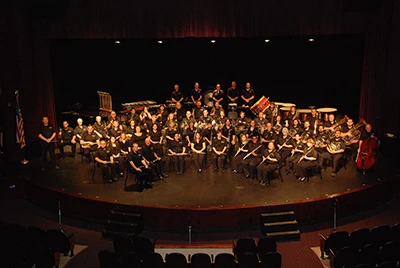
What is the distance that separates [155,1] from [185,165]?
18.4 ft

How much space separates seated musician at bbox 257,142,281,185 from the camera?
15575 mm

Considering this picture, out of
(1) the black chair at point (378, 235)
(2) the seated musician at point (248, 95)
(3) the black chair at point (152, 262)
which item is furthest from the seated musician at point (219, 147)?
(3) the black chair at point (152, 262)

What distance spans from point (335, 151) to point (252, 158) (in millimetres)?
2541

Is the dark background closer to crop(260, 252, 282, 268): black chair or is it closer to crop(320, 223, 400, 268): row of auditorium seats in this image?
crop(320, 223, 400, 268): row of auditorium seats

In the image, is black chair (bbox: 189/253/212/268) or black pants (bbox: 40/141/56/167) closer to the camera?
black chair (bbox: 189/253/212/268)

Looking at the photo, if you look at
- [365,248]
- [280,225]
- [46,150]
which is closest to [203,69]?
[46,150]

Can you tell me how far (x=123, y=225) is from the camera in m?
13.9

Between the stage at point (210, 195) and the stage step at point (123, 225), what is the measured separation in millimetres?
204

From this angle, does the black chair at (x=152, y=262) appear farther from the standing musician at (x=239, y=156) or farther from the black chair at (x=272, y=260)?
the standing musician at (x=239, y=156)

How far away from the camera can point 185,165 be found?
17.2 m

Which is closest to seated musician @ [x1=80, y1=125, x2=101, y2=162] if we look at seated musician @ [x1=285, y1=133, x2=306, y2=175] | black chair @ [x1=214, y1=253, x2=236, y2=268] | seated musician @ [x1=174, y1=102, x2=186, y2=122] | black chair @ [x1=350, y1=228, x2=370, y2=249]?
seated musician @ [x1=174, y1=102, x2=186, y2=122]

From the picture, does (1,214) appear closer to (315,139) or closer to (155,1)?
(155,1)

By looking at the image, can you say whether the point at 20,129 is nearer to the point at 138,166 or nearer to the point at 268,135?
the point at 138,166

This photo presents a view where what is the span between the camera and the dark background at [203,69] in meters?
21.9
